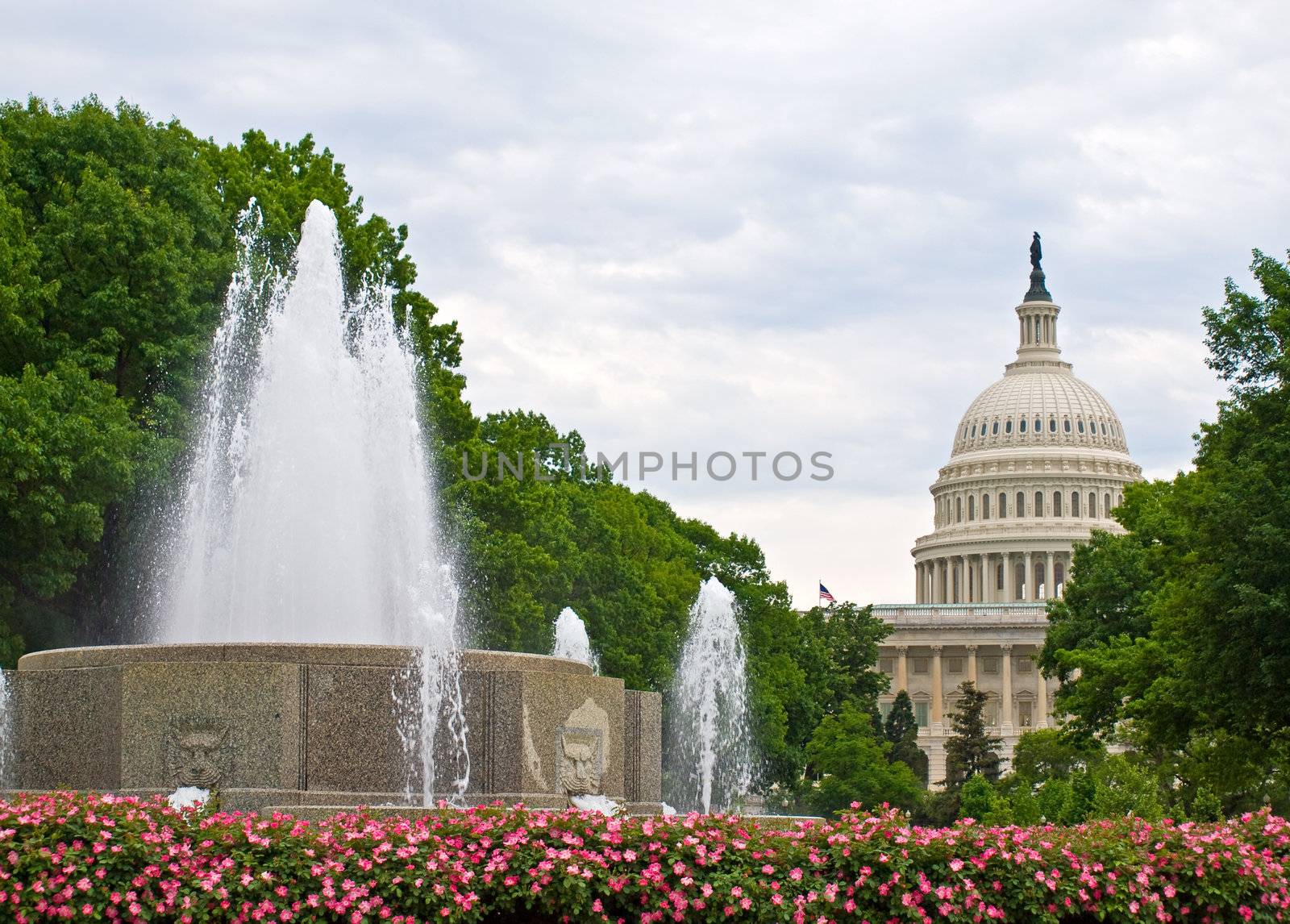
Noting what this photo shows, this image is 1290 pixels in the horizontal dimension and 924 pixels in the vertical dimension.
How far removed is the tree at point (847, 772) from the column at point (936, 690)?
7315 centimetres

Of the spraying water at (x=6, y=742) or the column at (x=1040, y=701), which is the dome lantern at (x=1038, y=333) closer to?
the column at (x=1040, y=701)

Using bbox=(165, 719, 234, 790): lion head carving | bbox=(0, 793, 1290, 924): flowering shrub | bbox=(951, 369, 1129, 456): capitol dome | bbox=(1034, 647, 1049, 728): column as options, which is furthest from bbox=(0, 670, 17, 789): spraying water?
bbox=(951, 369, 1129, 456): capitol dome

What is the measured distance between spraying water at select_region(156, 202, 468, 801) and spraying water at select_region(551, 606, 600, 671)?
16.0 m

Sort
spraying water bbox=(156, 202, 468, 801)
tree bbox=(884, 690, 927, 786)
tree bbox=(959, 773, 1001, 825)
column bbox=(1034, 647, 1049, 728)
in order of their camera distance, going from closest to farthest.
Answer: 1. spraying water bbox=(156, 202, 468, 801)
2. tree bbox=(959, 773, 1001, 825)
3. tree bbox=(884, 690, 927, 786)
4. column bbox=(1034, 647, 1049, 728)

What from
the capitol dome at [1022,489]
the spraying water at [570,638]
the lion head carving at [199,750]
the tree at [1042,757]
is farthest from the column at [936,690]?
the lion head carving at [199,750]

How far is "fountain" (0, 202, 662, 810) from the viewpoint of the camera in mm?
15750

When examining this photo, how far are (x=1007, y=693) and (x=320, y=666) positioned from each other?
13087 cm

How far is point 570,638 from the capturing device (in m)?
41.0

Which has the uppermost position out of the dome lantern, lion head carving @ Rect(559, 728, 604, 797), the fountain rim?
the dome lantern

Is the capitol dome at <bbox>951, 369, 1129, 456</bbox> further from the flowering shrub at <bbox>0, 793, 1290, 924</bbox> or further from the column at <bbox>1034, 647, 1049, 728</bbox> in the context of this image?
the flowering shrub at <bbox>0, 793, 1290, 924</bbox>

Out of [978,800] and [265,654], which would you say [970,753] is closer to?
[978,800]

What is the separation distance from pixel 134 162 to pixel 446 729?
20604mm

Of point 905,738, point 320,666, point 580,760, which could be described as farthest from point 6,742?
point 905,738

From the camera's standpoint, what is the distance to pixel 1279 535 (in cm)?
2741
